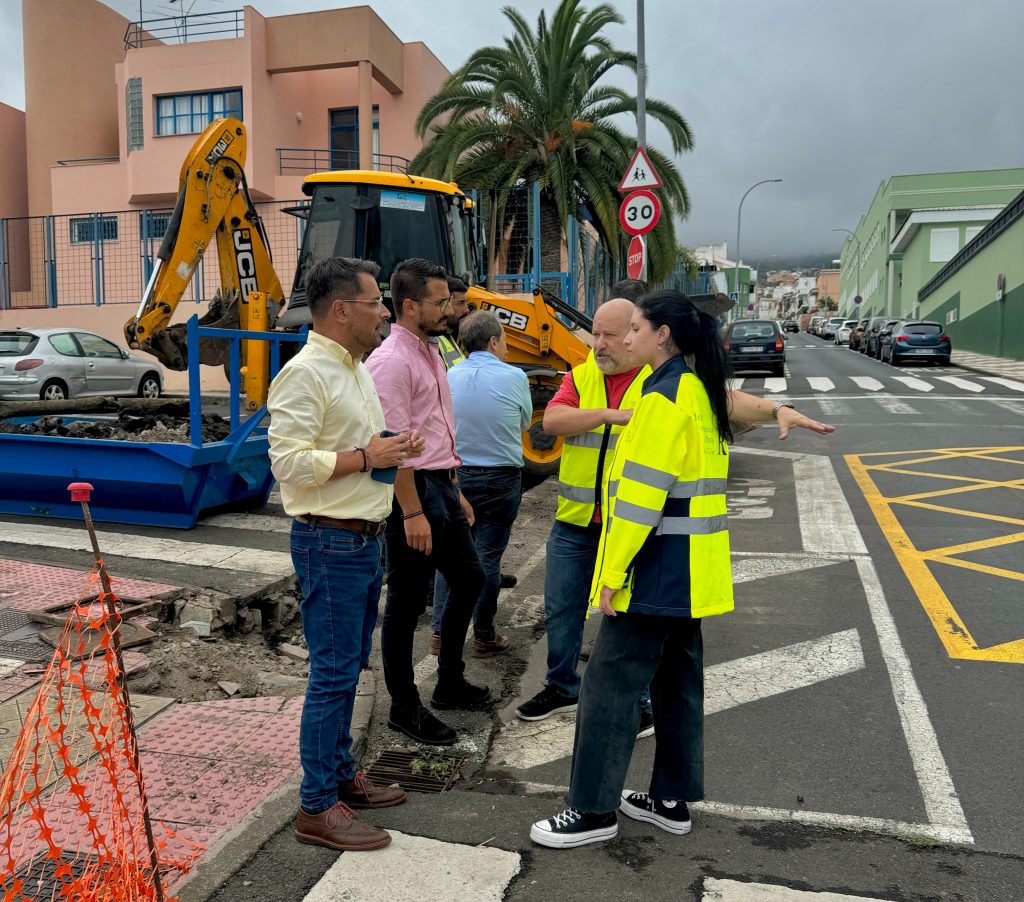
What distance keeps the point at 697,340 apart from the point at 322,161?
87.1 feet

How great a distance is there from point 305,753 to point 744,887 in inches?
61.4

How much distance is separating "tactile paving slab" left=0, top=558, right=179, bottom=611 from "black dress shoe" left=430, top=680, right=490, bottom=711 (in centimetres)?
226

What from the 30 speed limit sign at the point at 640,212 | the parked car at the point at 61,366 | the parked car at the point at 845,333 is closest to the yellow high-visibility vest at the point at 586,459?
the 30 speed limit sign at the point at 640,212

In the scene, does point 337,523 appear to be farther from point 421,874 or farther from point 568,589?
point 568,589

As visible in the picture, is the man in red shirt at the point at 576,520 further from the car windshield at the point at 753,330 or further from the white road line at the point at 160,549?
the car windshield at the point at 753,330

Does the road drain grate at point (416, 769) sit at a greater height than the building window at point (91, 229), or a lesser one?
lesser

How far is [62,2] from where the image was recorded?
27.8 m

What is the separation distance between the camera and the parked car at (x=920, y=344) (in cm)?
3089

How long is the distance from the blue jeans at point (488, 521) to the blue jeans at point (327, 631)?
1836mm

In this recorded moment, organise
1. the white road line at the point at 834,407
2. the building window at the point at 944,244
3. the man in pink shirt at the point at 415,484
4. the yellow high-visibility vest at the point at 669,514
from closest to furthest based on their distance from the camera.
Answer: the yellow high-visibility vest at the point at 669,514, the man in pink shirt at the point at 415,484, the white road line at the point at 834,407, the building window at the point at 944,244

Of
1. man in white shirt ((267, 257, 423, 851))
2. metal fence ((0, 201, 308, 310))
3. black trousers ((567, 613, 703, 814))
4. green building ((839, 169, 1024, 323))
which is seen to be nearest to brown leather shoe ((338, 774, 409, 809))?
man in white shirt ((267, 257, 423, 851))

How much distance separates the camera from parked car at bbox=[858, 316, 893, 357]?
37062 mm

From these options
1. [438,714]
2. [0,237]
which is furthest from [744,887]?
[0,237]

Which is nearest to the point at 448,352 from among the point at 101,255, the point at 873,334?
the point at 101,255
